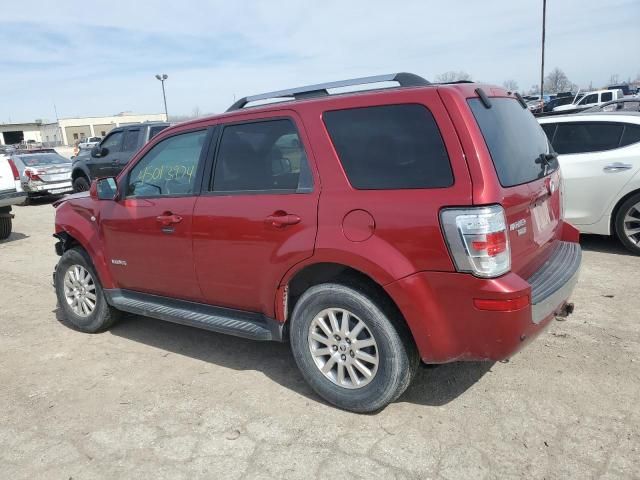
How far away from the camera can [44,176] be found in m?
14.7

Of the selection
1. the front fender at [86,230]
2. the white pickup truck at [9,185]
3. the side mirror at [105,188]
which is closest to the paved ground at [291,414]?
the front fender at [86,230]

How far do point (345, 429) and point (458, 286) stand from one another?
1082 mm

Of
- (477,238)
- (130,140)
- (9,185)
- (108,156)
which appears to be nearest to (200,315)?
(477,238)

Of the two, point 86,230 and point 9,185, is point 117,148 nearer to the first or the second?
point 9,185

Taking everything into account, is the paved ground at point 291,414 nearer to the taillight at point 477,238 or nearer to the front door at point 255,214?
the front door at point 255,214

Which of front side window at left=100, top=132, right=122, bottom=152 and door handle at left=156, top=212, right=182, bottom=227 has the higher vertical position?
front side window at left=100, top=132, right=122, bottom=152

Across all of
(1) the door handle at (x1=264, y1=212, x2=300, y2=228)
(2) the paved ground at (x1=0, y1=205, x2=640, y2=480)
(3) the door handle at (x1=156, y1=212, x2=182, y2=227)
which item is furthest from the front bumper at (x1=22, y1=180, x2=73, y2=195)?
(1) the door handle at (x1=264, y1=212, x2=300, y2=228)

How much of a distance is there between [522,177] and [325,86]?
1.35 m

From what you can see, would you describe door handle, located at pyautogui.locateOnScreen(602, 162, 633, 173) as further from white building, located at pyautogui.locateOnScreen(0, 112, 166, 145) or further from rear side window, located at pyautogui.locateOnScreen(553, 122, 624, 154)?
white building, located at pyautogui.locateOnScreen(0, 112, 166, 145)

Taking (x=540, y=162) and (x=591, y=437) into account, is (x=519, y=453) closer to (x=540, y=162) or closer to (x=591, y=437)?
(x=591, y=437)

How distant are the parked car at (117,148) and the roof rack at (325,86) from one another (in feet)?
25.0

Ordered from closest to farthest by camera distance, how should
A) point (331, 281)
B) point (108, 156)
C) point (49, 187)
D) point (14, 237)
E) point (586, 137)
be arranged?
point (331, 281), point (586, 137), point (14, 237), point (108, 156), point (49, 187)

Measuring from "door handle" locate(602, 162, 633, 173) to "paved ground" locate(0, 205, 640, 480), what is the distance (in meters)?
1.94

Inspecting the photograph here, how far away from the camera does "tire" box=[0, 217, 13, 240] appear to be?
9.66m
